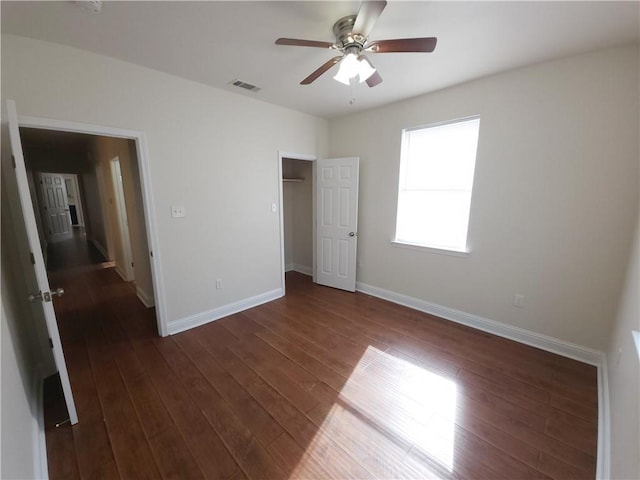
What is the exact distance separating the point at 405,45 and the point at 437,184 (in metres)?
1.87

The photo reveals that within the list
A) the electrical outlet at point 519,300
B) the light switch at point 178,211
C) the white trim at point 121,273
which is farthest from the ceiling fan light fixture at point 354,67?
the white trim at point 121,273

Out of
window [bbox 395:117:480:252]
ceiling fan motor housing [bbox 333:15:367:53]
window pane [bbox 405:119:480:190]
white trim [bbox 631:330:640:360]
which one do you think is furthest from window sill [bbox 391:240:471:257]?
ceiling fan motor housing [bbox 333:15:367:53]

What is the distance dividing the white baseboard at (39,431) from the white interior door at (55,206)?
8.16 m

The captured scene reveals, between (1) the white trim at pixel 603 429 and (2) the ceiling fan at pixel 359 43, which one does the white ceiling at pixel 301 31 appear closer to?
(2) the ceiling fan at pixel 359 43

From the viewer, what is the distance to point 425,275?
3.23 meters

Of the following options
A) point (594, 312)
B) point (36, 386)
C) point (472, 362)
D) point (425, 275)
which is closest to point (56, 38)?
point (36, 386)

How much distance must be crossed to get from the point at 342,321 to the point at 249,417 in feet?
5.00

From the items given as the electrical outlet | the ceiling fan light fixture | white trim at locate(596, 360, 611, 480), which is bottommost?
white trim at locate(596, 360, 611, 480)

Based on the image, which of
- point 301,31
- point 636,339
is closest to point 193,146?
point 301,31

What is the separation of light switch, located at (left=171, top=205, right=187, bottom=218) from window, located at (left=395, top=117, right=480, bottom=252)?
2.62m

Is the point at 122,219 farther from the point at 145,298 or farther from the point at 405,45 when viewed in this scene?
the point at 405,45

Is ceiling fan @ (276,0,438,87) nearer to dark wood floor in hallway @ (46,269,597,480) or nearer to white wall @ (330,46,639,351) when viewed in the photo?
white wall @ (330,46,639,351)

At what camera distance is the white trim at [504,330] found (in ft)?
7.63

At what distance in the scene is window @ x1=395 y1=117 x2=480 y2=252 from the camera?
9.32ft
